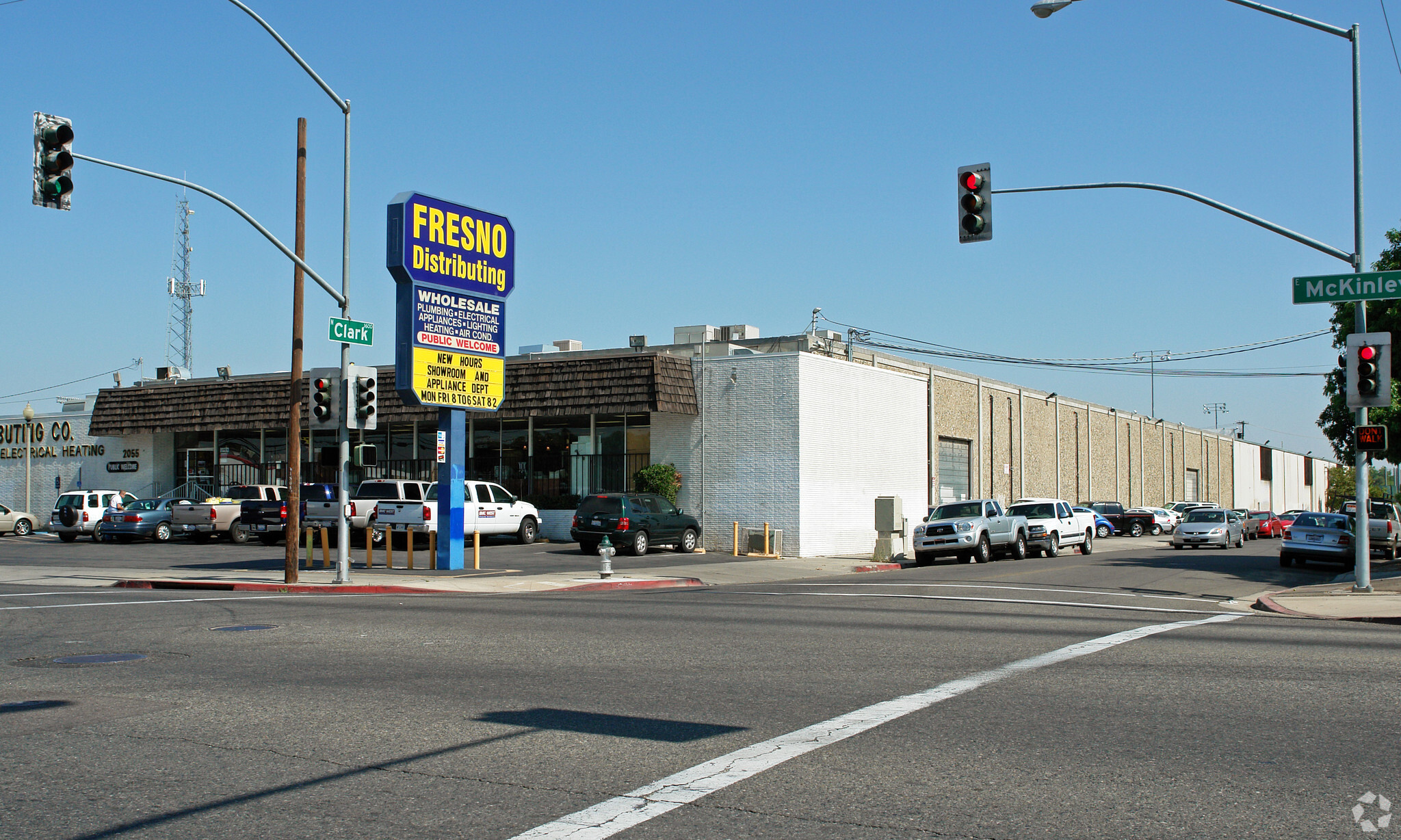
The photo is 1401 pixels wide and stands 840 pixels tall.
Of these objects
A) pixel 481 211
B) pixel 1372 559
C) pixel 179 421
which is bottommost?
pixel 1372 559

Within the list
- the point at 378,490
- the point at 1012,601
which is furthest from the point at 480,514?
the point at 1012,601

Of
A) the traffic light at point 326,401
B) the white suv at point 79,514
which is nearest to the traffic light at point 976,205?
the traffic light at point 326,401

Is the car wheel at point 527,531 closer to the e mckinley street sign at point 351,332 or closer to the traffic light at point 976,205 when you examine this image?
the e mckinley street sign at point 351,332

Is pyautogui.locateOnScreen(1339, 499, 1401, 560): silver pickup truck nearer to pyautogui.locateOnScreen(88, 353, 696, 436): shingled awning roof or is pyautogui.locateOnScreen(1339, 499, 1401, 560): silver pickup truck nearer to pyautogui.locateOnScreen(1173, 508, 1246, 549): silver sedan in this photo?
pyautogui.locateOnScreen(1173, 508, 1246, 549): silver sedan

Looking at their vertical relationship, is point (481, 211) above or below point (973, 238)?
above

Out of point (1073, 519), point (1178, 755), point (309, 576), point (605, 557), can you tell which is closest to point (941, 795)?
point (1178, 755)

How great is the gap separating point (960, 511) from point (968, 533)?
1110 millimetres

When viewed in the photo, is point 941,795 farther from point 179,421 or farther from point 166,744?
point 179,421

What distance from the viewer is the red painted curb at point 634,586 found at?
22344 mm

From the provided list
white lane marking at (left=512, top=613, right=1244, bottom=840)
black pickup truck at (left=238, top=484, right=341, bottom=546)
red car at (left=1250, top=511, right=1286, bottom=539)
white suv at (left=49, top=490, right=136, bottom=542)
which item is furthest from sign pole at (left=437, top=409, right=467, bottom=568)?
red car at (left=1250, top=511, right=1286, bottom=539)

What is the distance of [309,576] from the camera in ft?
78.1

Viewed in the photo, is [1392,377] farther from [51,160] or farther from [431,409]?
[51,160]

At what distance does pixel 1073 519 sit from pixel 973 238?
22593 millimetres

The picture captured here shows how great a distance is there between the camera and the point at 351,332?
2119 centimetres
